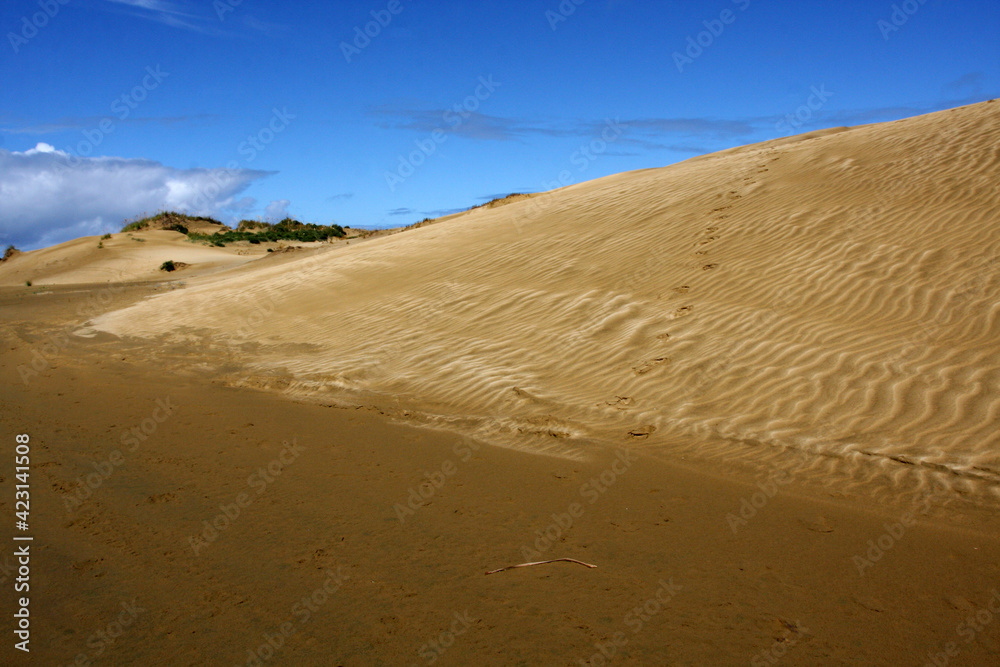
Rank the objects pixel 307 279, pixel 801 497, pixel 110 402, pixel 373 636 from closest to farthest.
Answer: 1. pixel 373 636
2. pixel 801 497
3. pixel 110 402
4. pixel 307 279

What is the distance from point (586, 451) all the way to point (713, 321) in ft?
10.0

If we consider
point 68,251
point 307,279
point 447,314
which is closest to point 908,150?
point 447,314

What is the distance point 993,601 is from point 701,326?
466 cm

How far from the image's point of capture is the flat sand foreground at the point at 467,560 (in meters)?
3.03

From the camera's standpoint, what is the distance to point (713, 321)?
25.4 feet

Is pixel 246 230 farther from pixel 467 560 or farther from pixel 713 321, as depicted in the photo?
pixel 467 560

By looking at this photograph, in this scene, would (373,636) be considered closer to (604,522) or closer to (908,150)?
(604,522)

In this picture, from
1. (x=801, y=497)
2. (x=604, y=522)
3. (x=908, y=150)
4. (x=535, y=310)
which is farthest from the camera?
(x=908, y=150)

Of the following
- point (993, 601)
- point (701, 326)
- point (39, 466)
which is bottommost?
point (993, 601)

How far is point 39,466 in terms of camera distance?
532cm

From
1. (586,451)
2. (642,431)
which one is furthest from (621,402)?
(586,451)

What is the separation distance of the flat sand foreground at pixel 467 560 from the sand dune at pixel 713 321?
0.77 metres

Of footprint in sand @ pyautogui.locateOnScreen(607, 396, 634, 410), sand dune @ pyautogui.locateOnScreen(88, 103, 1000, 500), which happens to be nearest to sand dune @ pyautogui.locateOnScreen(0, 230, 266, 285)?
sand dune @ pyautogui.locateOnScreen(88, 103, 1000, 500)

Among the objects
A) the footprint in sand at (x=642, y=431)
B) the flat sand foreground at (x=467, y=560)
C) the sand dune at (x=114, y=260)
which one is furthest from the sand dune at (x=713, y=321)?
the sand dune at (x=114, y=260)
